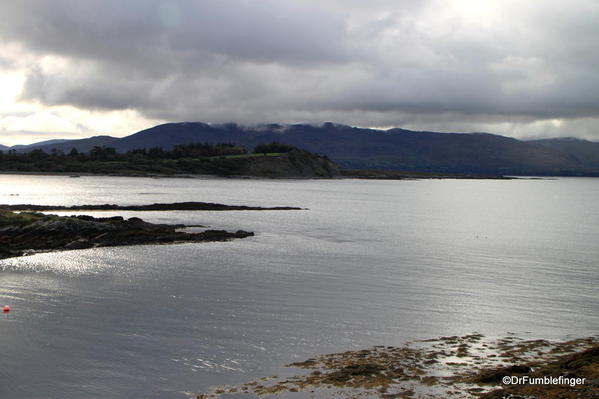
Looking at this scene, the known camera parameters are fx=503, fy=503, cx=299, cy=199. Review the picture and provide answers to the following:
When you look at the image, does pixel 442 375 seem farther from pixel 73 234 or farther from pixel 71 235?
pixel 73 234

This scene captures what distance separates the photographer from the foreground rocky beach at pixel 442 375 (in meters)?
14.3

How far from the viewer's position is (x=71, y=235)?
4222 centimetres

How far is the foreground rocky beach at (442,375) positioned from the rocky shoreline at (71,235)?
28506mm

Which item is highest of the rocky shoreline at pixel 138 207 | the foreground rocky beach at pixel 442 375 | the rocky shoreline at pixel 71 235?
the rocky shoreline at pixel 138 207

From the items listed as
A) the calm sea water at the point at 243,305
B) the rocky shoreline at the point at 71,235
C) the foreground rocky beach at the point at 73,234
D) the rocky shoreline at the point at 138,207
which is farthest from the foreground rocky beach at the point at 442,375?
the rocky shoreline at the point at 138,207

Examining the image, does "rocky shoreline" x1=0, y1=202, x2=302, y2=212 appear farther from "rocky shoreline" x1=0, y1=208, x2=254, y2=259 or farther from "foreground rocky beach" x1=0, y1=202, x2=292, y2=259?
"foreground rocky beach" x1=0, y1=202, x2=292, y2=259

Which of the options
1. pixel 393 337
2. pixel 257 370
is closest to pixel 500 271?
pixel 393 337

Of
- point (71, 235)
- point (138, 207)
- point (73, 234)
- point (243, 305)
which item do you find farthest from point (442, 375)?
point (138, 207)

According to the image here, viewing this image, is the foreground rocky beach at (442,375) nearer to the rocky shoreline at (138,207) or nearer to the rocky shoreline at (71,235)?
the rocky shoreline at (71,235)

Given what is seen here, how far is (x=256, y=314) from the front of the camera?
2264cm

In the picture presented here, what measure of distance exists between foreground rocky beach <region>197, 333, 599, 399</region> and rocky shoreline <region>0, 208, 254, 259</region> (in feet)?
93.5

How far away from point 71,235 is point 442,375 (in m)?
35.5

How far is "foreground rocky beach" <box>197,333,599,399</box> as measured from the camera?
14.3 metres

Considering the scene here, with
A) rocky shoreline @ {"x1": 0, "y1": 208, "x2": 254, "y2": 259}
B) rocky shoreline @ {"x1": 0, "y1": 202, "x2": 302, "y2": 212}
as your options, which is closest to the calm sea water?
rocky shoreline @ {"x1": 0, "y1": 208, "x2": 254, "y2": 259}
